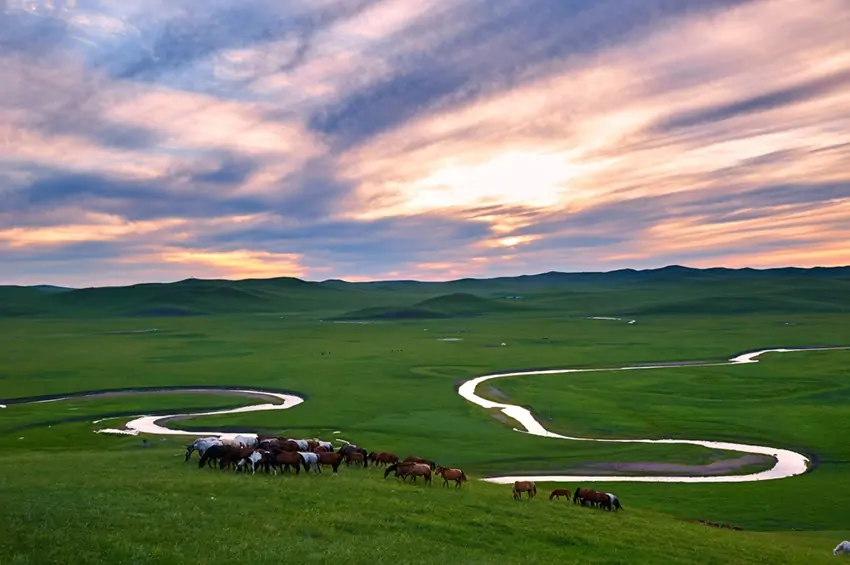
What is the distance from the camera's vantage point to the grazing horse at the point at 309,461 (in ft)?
110

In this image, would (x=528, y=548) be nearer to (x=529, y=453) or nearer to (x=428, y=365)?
(x=529, y=453)

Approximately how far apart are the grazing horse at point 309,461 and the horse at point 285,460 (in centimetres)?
18

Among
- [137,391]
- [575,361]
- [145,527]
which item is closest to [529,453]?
[145,527]

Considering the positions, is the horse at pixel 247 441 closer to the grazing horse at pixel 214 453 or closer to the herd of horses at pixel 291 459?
the herd of horses at pixel 291 459

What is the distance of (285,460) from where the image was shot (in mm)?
32875

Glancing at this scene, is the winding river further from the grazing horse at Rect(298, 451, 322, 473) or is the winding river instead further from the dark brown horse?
the grazing horse at Rect(298, 451, 322, 473)

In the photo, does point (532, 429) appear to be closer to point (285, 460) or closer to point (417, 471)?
point (417, 471)

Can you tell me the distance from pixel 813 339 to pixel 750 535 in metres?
148

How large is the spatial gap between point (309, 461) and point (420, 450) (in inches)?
1082

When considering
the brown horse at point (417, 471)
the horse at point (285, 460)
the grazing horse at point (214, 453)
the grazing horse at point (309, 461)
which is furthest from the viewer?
the brown horse at point (417, 471)

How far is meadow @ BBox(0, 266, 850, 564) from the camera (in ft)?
74.8

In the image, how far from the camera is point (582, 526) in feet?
93.5

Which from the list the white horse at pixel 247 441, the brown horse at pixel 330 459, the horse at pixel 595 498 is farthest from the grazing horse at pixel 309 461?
the horse at pixel 595 498

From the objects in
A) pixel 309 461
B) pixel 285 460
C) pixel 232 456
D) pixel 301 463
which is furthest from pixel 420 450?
pixel 285 460
